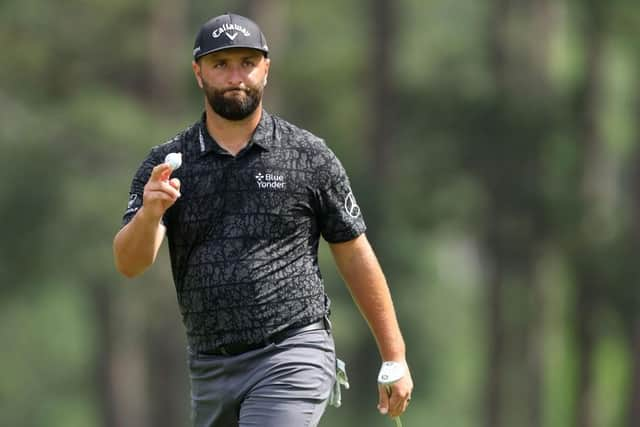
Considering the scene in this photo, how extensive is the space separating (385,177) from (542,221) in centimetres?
352

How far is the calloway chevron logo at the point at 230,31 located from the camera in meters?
6.02

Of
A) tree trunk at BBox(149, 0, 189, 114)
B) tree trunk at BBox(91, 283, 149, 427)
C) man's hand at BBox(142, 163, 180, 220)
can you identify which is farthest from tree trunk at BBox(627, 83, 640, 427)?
man's hand at BBox(142, 163, 180, 220)

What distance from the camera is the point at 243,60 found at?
6055 millimetres

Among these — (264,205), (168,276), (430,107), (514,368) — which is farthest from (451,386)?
(264,205)

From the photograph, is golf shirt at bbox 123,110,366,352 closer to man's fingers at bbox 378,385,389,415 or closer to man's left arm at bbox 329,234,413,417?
man's left arm at bbox 329,234,413,417

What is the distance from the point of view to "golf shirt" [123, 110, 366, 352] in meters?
6.04

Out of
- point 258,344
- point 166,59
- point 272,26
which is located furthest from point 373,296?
point 166,59

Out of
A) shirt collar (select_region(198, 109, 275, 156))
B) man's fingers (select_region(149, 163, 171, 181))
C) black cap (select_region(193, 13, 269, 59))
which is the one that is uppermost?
black cap (select_region(193, 13, 269, 59))

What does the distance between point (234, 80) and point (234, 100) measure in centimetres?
8

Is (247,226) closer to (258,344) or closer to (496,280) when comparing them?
(258,344)

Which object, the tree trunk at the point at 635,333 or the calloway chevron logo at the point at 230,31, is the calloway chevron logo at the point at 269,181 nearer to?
the calloway chevron logo at the point at 230,31

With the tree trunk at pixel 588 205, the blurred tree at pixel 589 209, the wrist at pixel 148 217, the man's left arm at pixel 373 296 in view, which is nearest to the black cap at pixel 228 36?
the wrist at pixel 148 217

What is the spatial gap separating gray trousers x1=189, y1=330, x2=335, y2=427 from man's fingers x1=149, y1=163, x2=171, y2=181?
792 mm

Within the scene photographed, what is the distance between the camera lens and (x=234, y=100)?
605 centimetres
